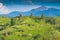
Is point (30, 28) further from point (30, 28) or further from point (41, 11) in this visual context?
point (41, 11)

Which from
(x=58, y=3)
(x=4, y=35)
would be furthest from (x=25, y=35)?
(x=58, y=3)

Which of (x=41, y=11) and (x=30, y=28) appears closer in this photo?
(x=30, y=28)

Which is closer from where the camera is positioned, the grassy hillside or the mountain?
the grassy hillside

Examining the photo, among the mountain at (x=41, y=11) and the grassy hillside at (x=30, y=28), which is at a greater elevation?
the mountain at (x=41, y=11)

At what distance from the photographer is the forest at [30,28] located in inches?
109

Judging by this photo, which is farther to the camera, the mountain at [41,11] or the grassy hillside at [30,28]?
the mountain at [41,11]

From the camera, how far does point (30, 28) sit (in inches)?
113

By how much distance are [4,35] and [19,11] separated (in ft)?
1.79

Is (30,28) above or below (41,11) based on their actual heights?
below

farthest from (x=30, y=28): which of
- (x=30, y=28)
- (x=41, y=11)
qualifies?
(x=41, y=11)

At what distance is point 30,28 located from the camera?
2875mm

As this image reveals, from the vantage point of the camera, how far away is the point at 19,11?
3.03m

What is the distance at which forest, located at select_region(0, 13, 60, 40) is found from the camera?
278 cm

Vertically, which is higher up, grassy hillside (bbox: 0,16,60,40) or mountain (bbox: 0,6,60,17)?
mountain (bbox: 0,6,60,17)
